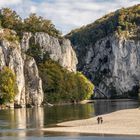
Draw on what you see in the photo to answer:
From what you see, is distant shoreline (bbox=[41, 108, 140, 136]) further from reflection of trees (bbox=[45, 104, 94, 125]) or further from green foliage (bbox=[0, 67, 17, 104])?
green foliage (bbox=[0, 67, 17, 104])

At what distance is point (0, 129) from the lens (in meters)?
96.2

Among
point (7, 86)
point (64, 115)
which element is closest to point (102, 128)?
point (64, 115)

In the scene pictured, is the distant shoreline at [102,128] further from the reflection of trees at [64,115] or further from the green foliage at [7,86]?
the green foliage at [7,86]

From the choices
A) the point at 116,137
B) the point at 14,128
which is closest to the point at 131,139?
the point at 116,137

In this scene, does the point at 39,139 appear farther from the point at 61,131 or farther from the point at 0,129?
the point at 0,129

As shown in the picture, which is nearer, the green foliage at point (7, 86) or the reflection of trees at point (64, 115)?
the reflection of trees at point (64, 115)

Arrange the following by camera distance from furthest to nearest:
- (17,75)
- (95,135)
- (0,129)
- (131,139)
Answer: (17,75)
(0,129)
(95,135)
(131,139)

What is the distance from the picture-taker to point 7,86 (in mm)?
183375

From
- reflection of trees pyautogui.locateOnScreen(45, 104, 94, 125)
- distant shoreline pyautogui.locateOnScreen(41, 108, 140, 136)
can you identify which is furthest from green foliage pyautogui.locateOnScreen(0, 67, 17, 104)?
distant shoreline pyautogui.locateOnScreen(41, 108, 140, 136)

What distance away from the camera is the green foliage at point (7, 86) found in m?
183

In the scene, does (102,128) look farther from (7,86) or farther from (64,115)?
(7,86)

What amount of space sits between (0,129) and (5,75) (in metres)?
91.1

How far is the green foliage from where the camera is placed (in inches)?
7192

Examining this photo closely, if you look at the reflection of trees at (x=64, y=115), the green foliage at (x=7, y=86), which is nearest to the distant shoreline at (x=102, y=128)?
the reflection of trees at (x=64, y=115)
